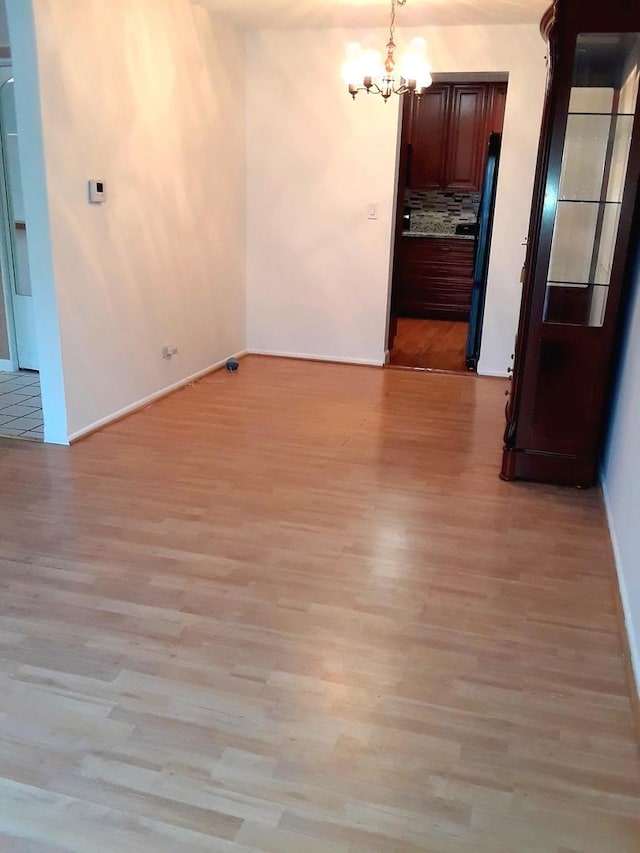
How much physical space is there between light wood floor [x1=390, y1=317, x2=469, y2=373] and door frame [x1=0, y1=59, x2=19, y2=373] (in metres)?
2.93

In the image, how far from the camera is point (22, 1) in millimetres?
3105

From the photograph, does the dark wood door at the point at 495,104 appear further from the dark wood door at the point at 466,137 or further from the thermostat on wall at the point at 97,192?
the thermostat on wall at the point at 97,192

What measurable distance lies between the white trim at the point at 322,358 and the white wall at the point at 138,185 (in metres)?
0.52

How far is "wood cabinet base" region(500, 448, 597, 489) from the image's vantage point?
10.9ft

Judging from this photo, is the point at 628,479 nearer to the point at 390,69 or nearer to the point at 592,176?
the point at 592,176

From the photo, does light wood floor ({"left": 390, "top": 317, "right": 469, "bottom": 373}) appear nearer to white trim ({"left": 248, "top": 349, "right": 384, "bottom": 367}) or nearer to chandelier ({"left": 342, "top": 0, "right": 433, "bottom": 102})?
white trim ({"left": 248, "top": 349, "right": 384, "bottom": 367})

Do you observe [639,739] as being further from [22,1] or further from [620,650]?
[22,1]

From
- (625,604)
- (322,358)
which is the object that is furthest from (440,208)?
(625,604)

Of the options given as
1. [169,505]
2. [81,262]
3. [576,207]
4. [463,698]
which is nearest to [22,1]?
[81,262]

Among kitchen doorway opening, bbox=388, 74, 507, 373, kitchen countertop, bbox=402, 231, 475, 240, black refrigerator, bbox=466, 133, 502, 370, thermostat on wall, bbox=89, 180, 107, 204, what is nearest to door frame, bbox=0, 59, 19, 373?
thermostat on wall, bbox=89, 180, 107, 204

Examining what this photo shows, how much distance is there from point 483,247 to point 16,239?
3.41 m

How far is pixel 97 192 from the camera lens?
3686 millimetres

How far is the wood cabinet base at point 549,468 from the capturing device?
3.32 m

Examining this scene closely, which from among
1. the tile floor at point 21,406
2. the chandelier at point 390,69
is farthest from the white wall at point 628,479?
the tile floor at point 21,406
